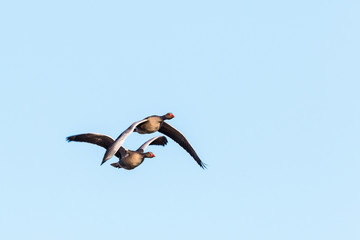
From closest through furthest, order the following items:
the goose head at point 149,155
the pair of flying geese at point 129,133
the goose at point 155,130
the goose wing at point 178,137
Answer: the goose at point 155,130, the pair of flying geese at point 129,133, the goose head at point 149,155, the goose wing at point 178,137

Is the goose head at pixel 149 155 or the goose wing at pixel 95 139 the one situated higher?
the goose wing at pixel 95 139

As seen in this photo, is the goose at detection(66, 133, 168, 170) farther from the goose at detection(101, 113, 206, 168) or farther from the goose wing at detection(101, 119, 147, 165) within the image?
the goose wing at detection(101, 119, 147, 165)

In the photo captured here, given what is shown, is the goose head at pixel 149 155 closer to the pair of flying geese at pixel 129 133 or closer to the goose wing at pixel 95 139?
the pair of flying geese at pixel 129 133

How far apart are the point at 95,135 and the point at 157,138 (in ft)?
14.8

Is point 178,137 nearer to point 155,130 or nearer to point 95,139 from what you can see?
point 155,130

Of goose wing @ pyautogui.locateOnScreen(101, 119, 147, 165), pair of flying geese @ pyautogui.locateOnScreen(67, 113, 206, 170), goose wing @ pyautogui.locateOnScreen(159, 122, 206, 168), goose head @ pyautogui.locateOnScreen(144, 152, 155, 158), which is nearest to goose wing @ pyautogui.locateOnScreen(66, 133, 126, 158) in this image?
pair of flying geese @ pyautogui.locateOnScreen(67, 113, 206, 170)

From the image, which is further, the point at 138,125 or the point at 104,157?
the point at 138,125

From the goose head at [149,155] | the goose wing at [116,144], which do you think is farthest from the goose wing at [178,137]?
the goose wing at [116,144]

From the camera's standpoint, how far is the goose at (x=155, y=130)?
37.6 metres

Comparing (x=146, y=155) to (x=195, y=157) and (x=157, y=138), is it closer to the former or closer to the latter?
(x=157, y=138)

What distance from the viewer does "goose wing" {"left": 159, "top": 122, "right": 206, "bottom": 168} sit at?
1815 inches

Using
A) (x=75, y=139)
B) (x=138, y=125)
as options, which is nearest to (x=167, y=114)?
(x=138, y=125)

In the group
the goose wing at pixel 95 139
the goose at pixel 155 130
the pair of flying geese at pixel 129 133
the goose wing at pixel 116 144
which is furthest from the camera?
the goose wing at pixel 95 139

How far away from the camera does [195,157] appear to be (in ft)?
157
